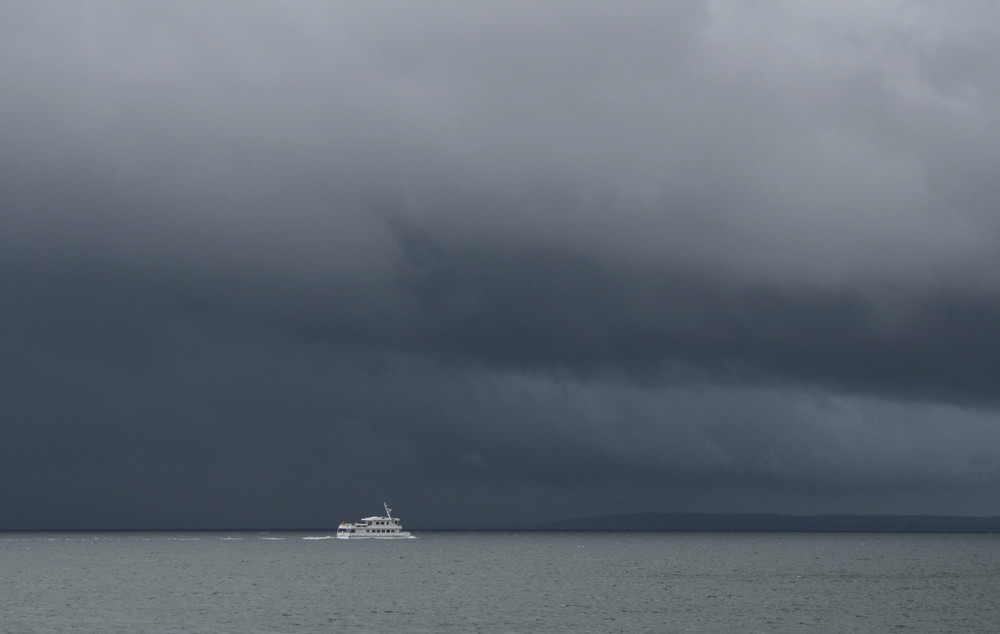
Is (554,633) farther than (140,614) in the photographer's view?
No

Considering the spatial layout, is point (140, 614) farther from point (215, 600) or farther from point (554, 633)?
point (554, 633)

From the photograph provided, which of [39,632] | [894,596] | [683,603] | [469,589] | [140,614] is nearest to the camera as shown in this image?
[39,632]

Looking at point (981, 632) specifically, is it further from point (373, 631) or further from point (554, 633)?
point (373, 631)

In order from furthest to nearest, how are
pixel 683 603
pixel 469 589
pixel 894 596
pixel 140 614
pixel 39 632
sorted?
pixel 469 589 → pixel 894 596 → pixel 683 603 → pixel 140 614 → pixel 39 632

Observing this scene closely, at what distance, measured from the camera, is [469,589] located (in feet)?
587

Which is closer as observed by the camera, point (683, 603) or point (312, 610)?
point (312, 610)

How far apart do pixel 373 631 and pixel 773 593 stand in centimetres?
7679

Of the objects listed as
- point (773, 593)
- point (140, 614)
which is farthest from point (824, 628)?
point (140, 614)

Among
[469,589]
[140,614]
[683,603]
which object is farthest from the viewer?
[469,589]

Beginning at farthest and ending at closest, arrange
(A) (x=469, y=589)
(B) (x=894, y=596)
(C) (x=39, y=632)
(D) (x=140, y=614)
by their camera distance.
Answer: (A) (x=469, y=589) → (B) (x=894, y=596) → (D) (x=140, y=614) → (C) (x=39, y=632)

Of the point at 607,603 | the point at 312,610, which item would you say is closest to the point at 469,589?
the point at 607,603

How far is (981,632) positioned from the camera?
121m

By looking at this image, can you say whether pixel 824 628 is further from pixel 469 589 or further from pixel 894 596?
pixel 469 589

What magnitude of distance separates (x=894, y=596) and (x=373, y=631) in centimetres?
8775
